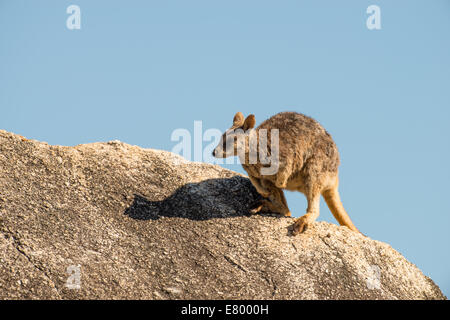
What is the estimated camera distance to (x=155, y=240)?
29.9ft

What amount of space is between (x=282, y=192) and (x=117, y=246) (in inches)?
Result: 130

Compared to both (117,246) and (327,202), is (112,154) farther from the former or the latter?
(327,202)

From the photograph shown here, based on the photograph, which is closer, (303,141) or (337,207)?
(303,141)

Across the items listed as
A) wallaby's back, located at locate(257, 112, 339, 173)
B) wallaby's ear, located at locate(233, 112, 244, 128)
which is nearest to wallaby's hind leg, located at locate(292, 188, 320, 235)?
wallaby's back, located at locate(257, 112, 339, 173)

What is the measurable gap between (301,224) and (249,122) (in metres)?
2.04

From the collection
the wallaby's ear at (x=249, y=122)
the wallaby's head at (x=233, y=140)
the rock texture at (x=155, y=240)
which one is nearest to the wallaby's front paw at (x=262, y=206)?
the rock texture at (x=155, y=240)

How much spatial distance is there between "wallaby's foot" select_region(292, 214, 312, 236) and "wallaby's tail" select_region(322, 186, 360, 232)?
1008 mm

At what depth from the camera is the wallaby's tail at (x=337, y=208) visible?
1077 centimetres

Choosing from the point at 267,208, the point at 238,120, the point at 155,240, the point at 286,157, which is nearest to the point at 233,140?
the point at 238,120

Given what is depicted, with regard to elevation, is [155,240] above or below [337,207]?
below

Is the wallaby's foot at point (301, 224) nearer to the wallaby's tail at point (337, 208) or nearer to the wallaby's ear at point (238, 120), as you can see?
the wallaby's tail at point (337, 208)

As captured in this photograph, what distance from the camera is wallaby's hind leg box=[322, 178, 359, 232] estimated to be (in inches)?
424

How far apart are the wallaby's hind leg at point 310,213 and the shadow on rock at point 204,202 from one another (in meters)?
0.92

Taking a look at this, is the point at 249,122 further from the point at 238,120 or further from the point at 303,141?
the point at 303,141
